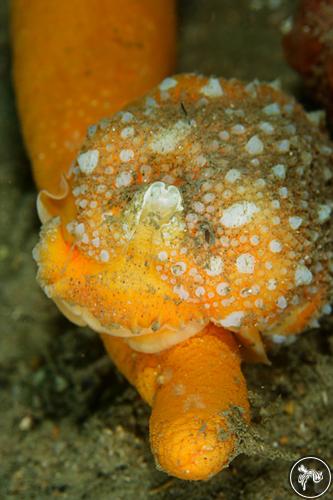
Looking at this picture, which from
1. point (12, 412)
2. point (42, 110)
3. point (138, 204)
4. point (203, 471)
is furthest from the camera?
point (42, 110)

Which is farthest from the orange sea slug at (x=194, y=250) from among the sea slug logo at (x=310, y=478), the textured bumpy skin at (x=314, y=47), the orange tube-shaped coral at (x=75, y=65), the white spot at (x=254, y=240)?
the textured bumpy skin at (x=314, y=47)

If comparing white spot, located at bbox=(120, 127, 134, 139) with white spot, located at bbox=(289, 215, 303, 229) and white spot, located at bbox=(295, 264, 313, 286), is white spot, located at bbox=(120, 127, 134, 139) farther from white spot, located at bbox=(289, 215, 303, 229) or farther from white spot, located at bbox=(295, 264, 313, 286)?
white spot, located at bbox=(295, 264, 313, 286)

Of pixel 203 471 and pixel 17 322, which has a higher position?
pixel 203 471

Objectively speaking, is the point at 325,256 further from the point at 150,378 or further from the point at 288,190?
the point at 150,378

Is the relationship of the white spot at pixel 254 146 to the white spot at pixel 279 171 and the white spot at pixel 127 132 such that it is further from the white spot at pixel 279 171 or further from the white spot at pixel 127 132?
the white spot at pixel 127 132

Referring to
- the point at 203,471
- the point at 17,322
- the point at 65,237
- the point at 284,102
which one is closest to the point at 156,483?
the point at 203,471

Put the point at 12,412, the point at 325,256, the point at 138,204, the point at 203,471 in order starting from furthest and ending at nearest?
the point at 12,412, the point at 325,256, the point at 138,204, the point at 203,471

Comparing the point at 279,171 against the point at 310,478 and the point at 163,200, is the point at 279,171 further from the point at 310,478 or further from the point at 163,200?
the point at 310,478
